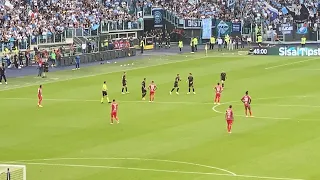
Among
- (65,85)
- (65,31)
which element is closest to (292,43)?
(65,31)

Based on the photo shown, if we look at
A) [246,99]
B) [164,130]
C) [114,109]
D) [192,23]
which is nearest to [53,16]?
[192,23]

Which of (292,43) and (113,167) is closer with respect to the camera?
(113,167)

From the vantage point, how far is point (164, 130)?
150 ft

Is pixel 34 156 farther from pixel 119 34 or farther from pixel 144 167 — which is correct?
pixel 119 34

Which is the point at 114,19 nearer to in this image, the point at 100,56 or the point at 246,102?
the point at 100,56

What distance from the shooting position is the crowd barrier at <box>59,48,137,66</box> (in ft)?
280

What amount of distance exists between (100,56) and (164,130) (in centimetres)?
4581

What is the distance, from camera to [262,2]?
382ft

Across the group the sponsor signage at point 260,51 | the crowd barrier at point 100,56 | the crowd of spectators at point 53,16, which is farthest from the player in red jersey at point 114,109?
the sponsor signage at point 260,51

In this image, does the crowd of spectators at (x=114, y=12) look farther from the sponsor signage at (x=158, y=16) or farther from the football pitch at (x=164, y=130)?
the football pitch at (x=164, y=130)

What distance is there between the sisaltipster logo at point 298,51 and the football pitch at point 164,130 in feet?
54.4

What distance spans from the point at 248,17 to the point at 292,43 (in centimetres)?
1315

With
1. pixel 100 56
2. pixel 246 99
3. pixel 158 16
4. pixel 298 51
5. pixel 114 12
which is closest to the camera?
pixel 246 99

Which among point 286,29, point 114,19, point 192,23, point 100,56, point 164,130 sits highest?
point 114,19
